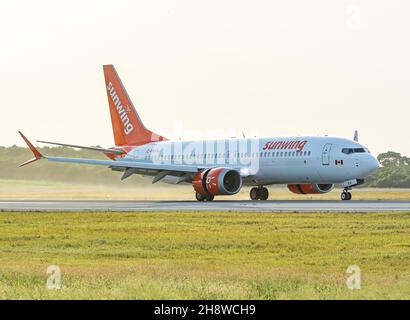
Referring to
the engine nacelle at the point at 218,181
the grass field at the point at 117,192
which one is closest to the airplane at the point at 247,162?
the engine nacelle at the point at 218,181

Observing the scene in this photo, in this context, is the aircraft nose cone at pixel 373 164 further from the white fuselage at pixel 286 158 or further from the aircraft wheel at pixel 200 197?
the aircraft wheel at pixel 200 197

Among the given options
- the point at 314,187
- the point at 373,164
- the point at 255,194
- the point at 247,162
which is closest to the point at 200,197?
the point at 247,162

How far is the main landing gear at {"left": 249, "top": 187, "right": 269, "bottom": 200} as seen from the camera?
6531 cm

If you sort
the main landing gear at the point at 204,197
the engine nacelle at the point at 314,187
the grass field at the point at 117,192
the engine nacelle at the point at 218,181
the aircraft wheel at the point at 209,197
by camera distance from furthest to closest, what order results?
the grass field at the point at 117,192
the engine nacelle at the point at 314,187
the main landing gear at the point at 204,197
the aircraft wheel at the point at 209,197
the engine nacelle at the point at 218,181

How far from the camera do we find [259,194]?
65500mm

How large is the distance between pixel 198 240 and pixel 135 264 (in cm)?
620

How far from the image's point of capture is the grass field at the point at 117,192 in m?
73.4

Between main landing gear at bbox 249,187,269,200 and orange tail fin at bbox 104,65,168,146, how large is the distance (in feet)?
35.7

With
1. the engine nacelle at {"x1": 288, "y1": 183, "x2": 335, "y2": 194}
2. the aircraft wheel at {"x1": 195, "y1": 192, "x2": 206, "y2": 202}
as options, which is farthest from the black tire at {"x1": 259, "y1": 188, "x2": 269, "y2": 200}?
the aircraft wheel at {"x1": 195, "y1": 192, "x2": 206, "y2": 202}

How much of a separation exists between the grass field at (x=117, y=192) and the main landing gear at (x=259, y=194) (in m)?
3.77

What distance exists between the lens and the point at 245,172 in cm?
6294

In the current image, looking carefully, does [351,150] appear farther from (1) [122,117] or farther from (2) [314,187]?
(1) [122,117]
